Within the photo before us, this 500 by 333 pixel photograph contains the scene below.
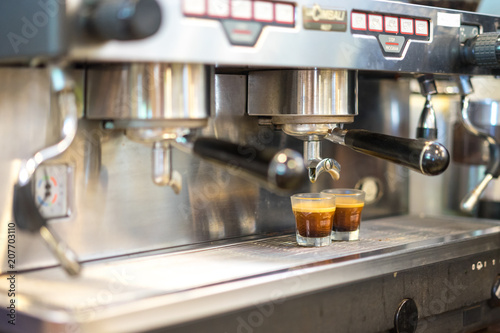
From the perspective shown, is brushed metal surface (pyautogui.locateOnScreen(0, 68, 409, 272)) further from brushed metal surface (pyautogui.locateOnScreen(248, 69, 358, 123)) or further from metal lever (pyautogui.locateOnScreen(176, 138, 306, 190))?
metal lever (pyautogui.locateOnScreen(176, 138, 306, 190))

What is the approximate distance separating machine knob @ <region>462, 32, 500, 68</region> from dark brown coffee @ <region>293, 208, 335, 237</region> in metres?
0.33

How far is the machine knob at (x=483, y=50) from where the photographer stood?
979mm

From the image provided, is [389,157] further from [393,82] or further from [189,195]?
[393,82]

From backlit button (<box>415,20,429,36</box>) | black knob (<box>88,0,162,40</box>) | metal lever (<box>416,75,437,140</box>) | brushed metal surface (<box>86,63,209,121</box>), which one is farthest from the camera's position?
metal lever (<box>416,75,437,140</box>)

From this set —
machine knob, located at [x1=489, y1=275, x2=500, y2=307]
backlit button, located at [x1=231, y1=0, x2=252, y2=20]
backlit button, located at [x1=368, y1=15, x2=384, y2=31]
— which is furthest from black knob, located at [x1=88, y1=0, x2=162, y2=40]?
machine knob, located at [x1=489, y1=275, x2=500, y2=307]

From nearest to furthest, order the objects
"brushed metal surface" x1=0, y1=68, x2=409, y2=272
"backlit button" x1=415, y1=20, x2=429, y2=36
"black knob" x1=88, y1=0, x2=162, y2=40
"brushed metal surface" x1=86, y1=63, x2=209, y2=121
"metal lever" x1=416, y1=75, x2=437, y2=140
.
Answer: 1. "black knob" x1=88, y1=0, x2=162, y2=40
2. "brushed metal surface" x1=86, y1=63, x2=209, y2=121
3. "brushed metal surface" x1=0, y1=68, x2=409, y2=272
4. "backlit button" x1=415, y1=20, x2=429, y2=36
5. "metal lever" x1=416, y1=75, x2=437, y2=140

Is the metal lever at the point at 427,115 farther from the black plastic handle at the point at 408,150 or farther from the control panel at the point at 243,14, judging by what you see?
the control panel at the point at 243,14

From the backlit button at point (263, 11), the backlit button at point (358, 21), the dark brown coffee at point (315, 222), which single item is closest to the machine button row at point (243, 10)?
the backlit button at point (263, 11)

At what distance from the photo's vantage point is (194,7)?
2.30 feet

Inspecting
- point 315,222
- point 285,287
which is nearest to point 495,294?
point 315,222

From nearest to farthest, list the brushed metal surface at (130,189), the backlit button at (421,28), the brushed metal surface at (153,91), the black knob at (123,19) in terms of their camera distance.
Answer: the black knob at (123,19), the brushed metal surface at (153,91), the brushed metal surface at (130,189), the backlit button at (421,28)

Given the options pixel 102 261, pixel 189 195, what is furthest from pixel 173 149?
pixel 102 261

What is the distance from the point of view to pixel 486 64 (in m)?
0.99

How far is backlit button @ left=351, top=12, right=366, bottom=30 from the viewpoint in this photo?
0.86m
